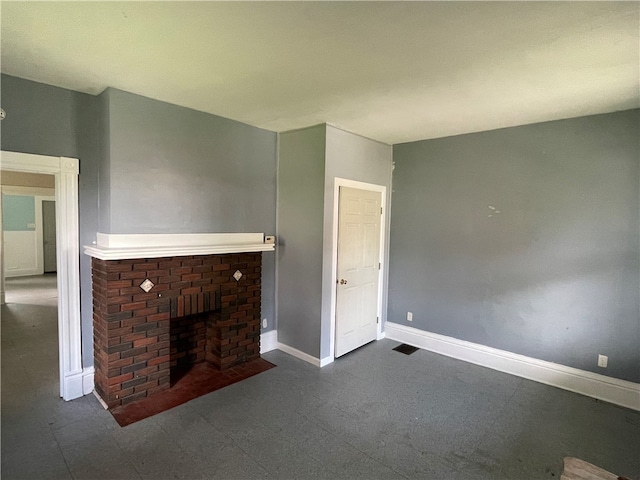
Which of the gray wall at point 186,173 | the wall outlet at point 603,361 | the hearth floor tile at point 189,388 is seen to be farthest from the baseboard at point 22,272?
the wall outlet at point 603,361

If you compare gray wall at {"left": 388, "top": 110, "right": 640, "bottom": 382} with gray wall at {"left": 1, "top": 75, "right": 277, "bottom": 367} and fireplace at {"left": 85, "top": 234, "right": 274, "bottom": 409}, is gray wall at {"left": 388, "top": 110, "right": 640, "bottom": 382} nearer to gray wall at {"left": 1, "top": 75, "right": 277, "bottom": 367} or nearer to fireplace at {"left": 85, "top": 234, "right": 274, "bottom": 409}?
fireplace at {"left": 85, "top": 234, "right": 274, "bottom": 409}

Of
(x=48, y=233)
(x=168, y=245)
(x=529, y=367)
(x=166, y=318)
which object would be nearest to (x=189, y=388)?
(x=166, y=318)

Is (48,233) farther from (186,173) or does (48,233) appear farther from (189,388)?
(189,388)

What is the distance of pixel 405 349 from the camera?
155 inches

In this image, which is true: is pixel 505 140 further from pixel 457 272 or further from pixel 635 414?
pixel 635 414

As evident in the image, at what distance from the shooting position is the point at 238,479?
6.23ft

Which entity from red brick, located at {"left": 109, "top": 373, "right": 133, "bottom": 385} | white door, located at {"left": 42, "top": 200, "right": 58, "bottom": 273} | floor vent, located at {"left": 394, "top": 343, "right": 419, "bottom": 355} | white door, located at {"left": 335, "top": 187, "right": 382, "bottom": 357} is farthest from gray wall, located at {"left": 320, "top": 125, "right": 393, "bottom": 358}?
white door, located at {"left": 42, "top": 200, "right": 58, "bottom": 273}

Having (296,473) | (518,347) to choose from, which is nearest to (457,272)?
(518,347)

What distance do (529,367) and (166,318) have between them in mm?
3565

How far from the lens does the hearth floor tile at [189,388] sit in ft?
8.22

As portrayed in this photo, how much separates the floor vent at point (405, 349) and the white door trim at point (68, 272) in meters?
3.24

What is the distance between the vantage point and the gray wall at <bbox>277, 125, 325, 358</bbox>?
3.39 meters

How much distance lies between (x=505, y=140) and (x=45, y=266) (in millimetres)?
10885

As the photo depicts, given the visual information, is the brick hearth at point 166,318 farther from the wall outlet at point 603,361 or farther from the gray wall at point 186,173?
the wall outlet at point 603,361
